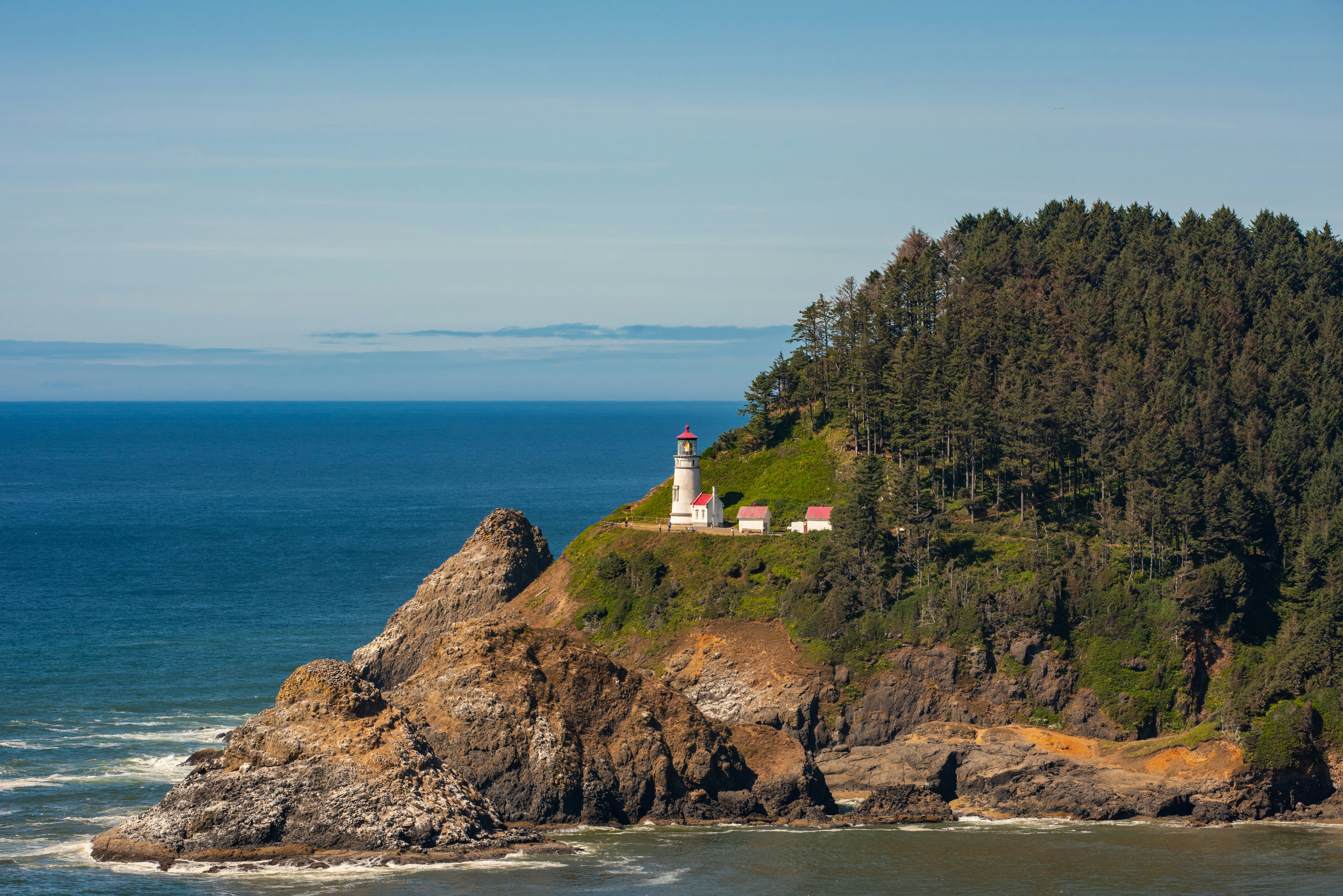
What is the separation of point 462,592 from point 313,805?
38.7 meters

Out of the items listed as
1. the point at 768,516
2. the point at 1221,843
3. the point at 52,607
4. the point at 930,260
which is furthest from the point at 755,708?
the point at 52,607

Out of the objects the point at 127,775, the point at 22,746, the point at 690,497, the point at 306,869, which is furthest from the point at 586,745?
the point at 690,497

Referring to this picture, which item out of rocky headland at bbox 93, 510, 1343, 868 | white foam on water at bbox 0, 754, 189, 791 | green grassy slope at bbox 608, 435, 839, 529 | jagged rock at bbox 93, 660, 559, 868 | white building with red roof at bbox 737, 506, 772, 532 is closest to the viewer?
jagged rock at bbox 93, 660, 559, 868

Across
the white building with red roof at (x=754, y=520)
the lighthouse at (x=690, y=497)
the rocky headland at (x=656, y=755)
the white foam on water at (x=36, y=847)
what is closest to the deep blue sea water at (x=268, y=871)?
the white foam on water at (x=36, y=847)

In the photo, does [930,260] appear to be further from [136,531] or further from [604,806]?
[136,531]

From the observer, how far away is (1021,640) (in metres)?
76.7

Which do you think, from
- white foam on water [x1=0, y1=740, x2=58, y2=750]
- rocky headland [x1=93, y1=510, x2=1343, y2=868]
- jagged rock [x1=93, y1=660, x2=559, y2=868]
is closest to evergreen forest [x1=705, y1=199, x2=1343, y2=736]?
rocky headland [x1=93, y1=510, x2=1343, y2=868]

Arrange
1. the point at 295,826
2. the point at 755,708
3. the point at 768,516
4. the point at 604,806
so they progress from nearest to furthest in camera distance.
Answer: the point at 295,826
the point at 604,806
the point at 755,708
the point at 768,516

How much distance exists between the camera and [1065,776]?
67750 mm

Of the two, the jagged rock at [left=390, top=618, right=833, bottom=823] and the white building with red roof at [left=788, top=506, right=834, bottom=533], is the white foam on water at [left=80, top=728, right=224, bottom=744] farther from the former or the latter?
the white building with red roof at [left=788, top=506, right=834, bottom=533]

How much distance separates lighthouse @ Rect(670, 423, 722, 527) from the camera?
94750 mm

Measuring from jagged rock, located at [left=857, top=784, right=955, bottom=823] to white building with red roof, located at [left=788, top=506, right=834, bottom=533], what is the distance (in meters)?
25.4

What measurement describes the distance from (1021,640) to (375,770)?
39479 millimetres

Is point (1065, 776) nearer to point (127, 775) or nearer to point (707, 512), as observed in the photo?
point (707, 512)
